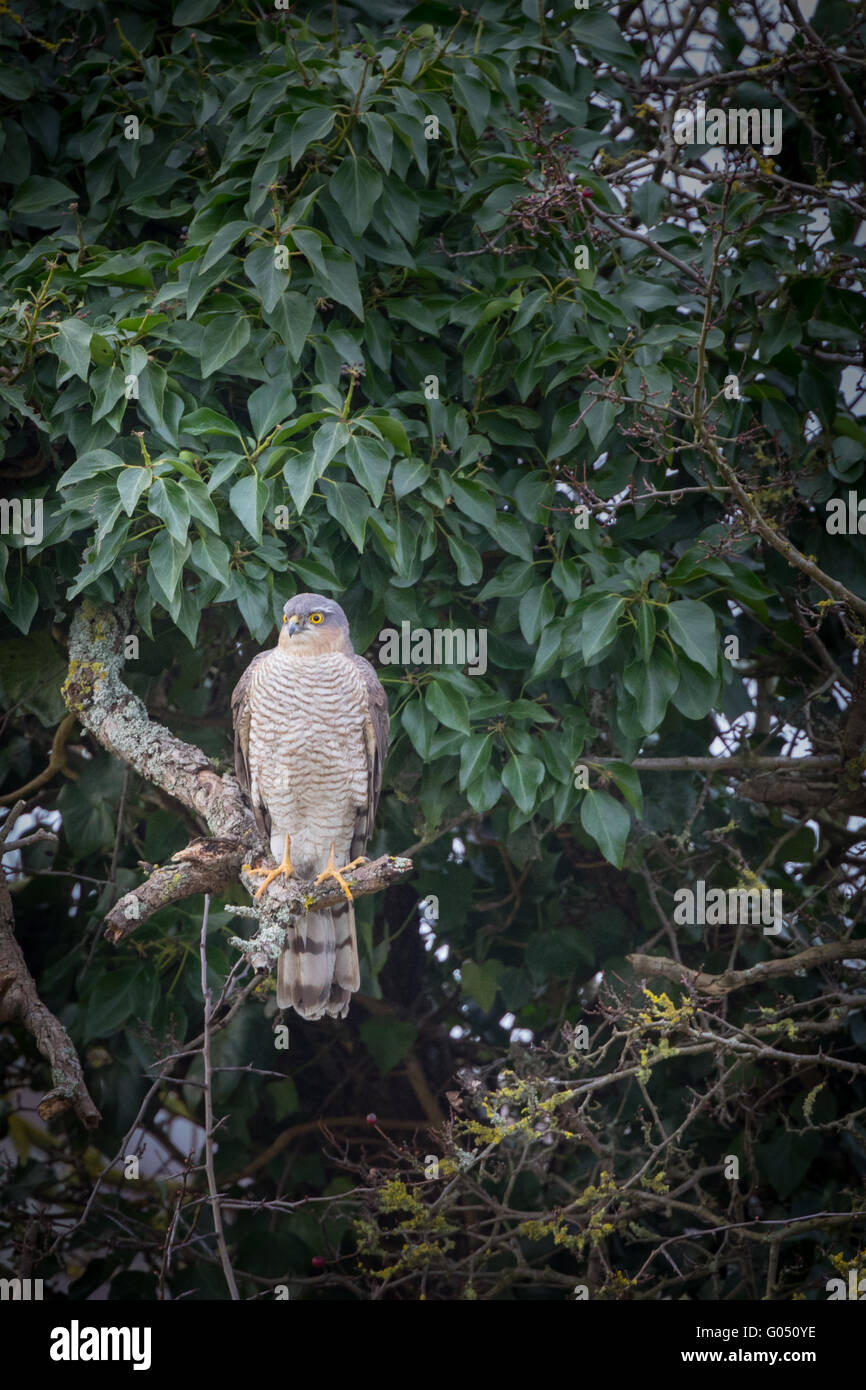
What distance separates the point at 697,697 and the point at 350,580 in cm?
87

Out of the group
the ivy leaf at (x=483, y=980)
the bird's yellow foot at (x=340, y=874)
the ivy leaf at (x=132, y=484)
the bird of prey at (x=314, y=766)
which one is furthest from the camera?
the ivy leaf at (x=483, y=980)

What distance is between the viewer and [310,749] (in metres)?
3.01

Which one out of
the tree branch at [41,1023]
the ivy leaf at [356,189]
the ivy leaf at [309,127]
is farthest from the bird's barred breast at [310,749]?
the ivy leaf at [309,127]

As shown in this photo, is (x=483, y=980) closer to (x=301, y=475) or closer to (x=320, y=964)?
(x=320, y=964)

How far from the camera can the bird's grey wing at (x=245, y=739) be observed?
305 centimetres

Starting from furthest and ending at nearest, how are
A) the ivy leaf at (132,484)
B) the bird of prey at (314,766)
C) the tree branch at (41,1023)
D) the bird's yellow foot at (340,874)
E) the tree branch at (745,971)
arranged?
the tree branch at (745,971) < the bird of prey at (314,766) < the bird's yellow foot at (340,874) < the tree branch at (41,1023) < the ivy leaf at (132,484)

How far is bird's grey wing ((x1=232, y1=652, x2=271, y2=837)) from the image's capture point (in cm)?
305

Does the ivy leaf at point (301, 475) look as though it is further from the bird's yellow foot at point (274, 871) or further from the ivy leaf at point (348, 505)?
Result: the bird's yellow foot at point (274, 871)

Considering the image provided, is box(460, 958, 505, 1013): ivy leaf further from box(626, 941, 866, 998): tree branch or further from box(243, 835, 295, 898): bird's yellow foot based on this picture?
box(243, 835, 295, 898): bird's yellow foot

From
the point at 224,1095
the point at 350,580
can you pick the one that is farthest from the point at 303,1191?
the point at 350,580

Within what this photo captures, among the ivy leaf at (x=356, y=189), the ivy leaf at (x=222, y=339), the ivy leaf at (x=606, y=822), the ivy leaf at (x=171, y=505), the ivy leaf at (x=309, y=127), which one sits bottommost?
the ivy leaf at (x=606, y=822)

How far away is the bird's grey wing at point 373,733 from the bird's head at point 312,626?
0.09 meters

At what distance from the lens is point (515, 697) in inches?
126
